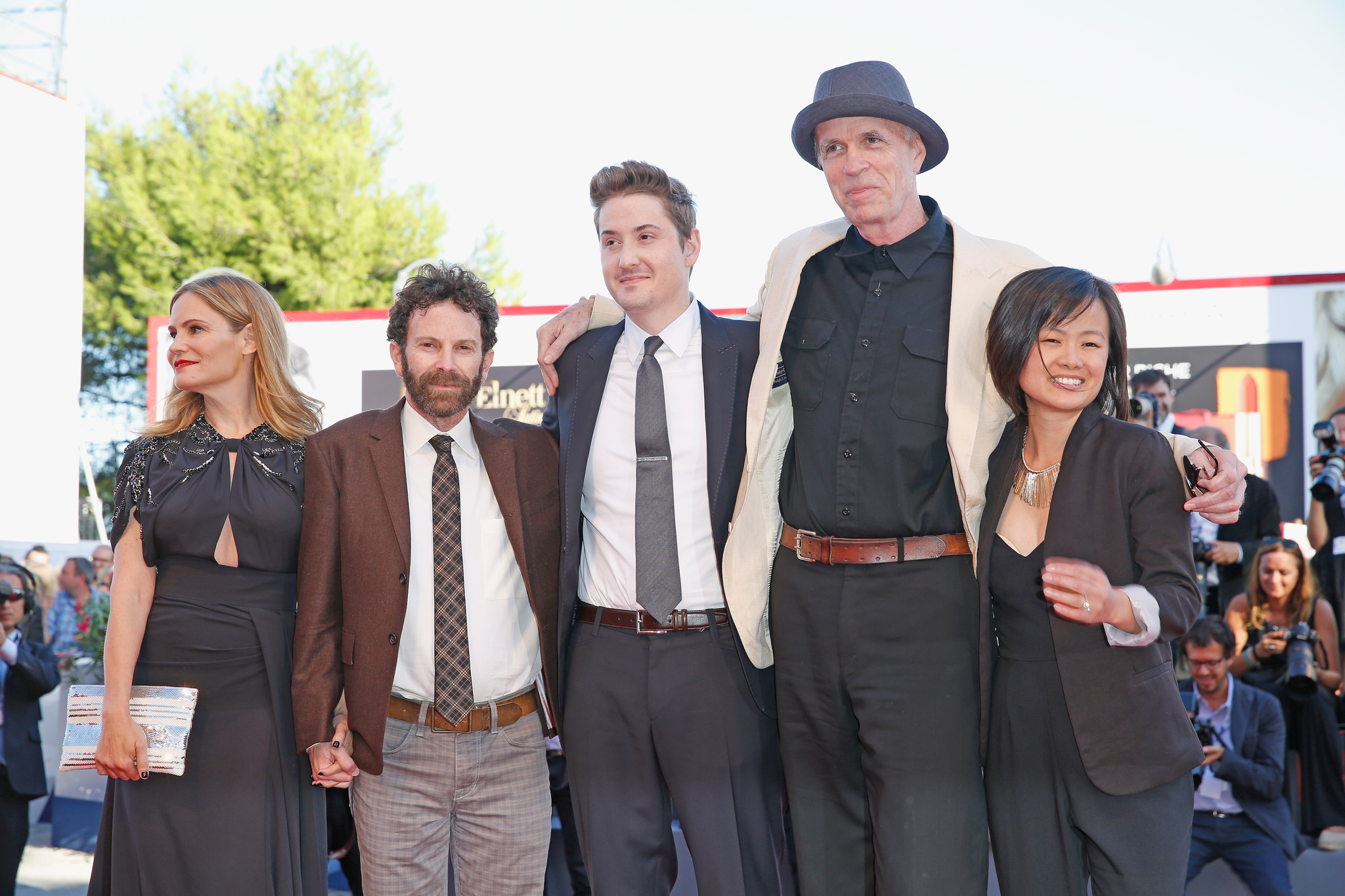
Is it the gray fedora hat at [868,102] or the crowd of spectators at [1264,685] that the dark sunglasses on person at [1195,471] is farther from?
the crowd of spectators at [1264,685]

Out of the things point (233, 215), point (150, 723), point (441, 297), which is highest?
point (233, 215)

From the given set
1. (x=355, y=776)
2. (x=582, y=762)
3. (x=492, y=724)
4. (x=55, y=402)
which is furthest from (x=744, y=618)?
(x=55, y=402)

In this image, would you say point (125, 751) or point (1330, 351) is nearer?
point (125, 751)

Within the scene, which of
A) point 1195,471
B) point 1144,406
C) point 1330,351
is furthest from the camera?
point 1330,351

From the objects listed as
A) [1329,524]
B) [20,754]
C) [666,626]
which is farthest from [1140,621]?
[20,754]

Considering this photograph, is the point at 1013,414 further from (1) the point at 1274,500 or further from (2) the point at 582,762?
(1) the point at 1274,500

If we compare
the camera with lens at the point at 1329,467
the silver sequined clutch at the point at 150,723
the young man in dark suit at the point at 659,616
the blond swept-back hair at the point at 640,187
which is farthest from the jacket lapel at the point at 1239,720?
the silver sequined clutch at the point at 150,723

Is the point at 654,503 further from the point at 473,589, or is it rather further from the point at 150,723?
the point at 150,723

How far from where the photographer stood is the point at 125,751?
264 centimetres

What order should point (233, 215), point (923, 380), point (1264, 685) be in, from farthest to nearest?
point (233, 215) → point (1264, 685) → point (923, 380)

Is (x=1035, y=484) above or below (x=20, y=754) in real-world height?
above

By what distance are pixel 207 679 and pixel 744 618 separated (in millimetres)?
1513

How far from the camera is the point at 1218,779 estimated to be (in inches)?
→ 189

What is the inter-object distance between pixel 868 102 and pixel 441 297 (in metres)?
1.33
